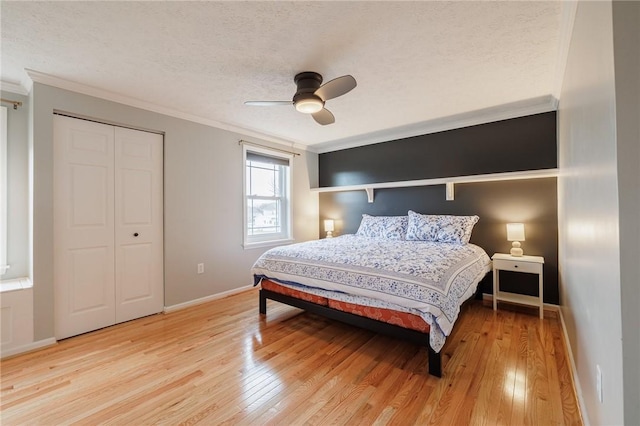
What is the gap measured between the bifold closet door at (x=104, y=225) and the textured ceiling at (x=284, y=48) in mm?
532

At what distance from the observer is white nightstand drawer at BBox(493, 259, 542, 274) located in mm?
2810

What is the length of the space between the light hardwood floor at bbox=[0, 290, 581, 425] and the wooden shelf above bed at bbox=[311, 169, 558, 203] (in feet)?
5.12

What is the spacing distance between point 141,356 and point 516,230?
3832 millimetres

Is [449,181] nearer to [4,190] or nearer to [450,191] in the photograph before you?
[450,191]

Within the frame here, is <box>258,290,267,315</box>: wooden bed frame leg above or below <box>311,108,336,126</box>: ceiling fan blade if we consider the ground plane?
below

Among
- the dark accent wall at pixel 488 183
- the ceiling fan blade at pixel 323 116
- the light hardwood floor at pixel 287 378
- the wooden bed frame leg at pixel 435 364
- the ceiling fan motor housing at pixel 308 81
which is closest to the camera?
the light hardwood floor at pixel 287 378

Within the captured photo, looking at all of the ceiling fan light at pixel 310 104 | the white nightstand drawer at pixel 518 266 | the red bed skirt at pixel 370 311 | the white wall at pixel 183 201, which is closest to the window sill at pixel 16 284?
the white wall at pixel 183 201

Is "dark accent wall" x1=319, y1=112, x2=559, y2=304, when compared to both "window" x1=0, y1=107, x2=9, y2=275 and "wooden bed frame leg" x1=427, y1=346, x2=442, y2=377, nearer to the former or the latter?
"wooden bed frame leg" x1=427, y1=346, x2=442, y2=377

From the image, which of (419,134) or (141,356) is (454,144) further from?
(141,356)

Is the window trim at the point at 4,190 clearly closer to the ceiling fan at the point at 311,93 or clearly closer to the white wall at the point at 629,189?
the ceiling fan at the point at 311,93

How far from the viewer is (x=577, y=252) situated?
→ 173 cm

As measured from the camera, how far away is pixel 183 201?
3.27 metres

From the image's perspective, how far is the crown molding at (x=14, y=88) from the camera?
2.41 meters

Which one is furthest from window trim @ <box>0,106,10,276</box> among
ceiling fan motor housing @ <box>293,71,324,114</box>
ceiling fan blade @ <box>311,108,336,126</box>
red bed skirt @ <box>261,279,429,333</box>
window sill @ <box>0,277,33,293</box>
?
ceiling fan blade @ <box>311,108,336,126</box>
